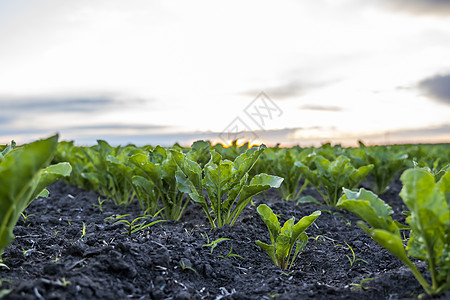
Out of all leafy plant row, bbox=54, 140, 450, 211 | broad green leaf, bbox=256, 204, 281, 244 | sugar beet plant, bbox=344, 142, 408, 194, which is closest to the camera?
broad green leaf, bbox=256, 204, 281, 244

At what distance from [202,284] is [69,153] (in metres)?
4.89

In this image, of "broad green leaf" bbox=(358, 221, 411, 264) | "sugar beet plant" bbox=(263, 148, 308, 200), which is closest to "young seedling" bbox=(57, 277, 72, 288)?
"broad green leaf" bbox=(358, 221, 411, 264)

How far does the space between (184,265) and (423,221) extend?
151 centimetres

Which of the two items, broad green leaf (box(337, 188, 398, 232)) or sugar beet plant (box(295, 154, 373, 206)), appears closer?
broad green leaf (box(337, 188, 398, 232))

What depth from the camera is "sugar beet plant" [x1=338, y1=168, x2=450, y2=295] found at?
6.39ft

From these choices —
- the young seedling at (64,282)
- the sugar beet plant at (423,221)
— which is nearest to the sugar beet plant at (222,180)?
the sugar beet plant at (423,221)

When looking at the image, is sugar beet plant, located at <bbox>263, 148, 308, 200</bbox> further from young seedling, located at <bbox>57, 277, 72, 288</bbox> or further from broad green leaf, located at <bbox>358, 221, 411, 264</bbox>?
young seedling, located at <bbox>57, 277, 72, 288</bbox>

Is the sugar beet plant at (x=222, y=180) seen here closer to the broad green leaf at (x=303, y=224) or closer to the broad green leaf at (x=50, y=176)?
the broad green leaf at (x=303, y=224)

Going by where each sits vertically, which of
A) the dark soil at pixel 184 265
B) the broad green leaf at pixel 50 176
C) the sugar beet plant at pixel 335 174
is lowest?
the dark soil at pixel 184 265

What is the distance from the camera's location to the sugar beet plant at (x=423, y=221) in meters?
1.95

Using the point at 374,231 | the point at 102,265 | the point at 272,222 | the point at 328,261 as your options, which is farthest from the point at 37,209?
the point at 374,231

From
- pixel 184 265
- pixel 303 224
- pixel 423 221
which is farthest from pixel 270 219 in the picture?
pixel 423 221

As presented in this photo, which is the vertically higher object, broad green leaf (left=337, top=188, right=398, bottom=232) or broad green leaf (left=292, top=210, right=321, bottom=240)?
broad green leaf (left=337, top=188, right=398, bottom=232)

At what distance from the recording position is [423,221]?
6.50ft
